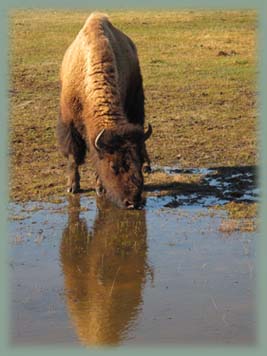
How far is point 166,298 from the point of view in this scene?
6.68m

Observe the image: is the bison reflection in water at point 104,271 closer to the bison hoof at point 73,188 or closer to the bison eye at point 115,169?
the bison hoof at point 73,188

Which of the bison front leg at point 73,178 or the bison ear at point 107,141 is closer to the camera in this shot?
the bison ear at point 107,141

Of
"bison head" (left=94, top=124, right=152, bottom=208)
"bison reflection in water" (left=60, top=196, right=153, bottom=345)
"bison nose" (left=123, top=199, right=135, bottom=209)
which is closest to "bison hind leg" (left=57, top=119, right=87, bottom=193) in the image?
"bison reflection in water" (left=60, top=196, right=153, bottom=345)

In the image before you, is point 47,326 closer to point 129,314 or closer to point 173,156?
point 129,314

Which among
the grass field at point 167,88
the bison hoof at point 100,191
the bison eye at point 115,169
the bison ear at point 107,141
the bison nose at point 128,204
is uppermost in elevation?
the bison ear at point 107,141

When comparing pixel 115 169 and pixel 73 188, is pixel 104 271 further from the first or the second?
pixel 73 188

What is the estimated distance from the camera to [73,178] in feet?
33.4

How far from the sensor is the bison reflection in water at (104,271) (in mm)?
6242

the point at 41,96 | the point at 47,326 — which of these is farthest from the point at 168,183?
the point at 41,96

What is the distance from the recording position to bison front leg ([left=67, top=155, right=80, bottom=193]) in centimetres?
1016

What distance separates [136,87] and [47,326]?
5.84 meters

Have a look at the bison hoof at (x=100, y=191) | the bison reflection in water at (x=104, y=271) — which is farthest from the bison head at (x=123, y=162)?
the bison hoof at (x=100, y=191)

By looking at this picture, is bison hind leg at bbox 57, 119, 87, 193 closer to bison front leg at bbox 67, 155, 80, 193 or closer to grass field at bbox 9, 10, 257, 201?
bison front leg at bbox 67, 155, 80, 193

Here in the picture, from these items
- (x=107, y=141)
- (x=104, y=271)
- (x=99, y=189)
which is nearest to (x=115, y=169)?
(x=107, y=141)
